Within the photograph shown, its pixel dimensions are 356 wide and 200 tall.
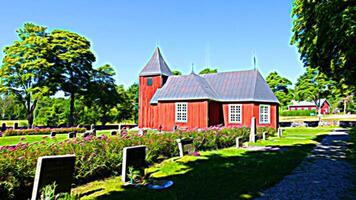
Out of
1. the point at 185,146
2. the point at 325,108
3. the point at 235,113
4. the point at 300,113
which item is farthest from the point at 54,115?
the point at 325,108

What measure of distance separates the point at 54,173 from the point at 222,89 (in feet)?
82.1

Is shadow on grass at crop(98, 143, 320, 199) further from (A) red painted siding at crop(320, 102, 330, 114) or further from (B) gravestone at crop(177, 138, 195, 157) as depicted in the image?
(A) red painted siding at crop(320, 102, 330, 114)

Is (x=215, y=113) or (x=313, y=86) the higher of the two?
(x=313, y=86)

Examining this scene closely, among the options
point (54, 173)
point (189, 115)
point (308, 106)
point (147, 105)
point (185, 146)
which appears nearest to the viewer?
point (54, 173)

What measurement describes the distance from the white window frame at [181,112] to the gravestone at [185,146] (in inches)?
531

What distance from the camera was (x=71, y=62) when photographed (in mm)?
36594

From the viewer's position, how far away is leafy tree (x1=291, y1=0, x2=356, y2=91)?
10148 mm

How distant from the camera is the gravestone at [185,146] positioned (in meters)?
11.9

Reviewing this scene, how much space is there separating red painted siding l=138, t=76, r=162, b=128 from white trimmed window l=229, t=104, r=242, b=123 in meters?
8.59

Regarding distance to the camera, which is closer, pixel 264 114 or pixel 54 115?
pixel 264 114

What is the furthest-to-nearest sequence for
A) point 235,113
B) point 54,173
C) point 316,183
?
point 235,113
point 316,183
point 54,173

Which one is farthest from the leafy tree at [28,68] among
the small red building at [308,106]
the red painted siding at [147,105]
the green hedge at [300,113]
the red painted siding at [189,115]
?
the small red building at [308,106]

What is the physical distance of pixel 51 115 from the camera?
42.2 m

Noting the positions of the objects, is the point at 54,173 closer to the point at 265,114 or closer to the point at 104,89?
the point at 265,114
